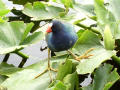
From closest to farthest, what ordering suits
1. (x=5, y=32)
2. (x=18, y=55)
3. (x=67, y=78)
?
1. (x=67, y=78)
2. (x=5, y=32)
3. (x=18, y=55)

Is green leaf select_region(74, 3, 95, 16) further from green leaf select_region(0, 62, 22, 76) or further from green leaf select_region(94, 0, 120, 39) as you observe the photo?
green leaf select_region(0, 62, 22, 76)

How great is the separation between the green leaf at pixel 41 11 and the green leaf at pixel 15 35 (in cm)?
17

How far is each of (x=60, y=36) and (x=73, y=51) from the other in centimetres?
13

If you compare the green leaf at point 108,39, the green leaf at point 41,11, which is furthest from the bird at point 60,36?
the green leaf at point 41,11

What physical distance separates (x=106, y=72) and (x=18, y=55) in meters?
0.57

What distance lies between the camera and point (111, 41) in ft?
4.63

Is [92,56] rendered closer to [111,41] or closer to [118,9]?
[111,41]

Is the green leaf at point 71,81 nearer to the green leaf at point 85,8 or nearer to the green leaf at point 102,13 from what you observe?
the green leaf at point 102,13

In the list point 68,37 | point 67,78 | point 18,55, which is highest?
point 68,37

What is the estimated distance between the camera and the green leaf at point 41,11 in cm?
175

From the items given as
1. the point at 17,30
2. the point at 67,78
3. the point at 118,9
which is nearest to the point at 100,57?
the point at 67,78

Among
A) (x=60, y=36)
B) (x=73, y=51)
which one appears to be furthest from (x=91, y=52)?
(x=60, y=36)

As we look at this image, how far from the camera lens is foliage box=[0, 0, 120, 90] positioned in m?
1.33

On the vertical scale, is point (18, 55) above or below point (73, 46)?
below
